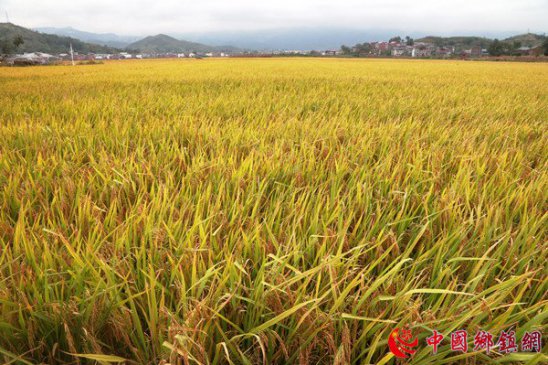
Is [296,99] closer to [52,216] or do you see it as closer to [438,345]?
[52,216]

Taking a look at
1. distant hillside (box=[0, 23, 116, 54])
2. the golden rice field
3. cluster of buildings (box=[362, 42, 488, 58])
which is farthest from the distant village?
the golden rice field

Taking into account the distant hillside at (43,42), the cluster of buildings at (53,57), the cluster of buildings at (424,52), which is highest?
the distant hillside at (43,42)

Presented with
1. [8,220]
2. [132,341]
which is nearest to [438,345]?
[132,341]

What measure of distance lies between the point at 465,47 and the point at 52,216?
118964 millimetres

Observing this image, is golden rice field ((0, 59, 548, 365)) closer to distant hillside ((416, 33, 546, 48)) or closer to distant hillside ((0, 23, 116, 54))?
Result: distant hillside ((0, 23, 116, 54))

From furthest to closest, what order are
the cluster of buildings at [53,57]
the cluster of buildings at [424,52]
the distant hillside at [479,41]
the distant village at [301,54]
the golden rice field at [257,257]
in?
the distant hillside at [479,41] < the cluster of buildings at [424,52] < the distant village at [301,54] < the cluster of buildings at [53,57] < the golden rice field at [257,257]

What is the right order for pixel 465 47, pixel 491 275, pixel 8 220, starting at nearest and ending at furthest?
pixel 491 275
pixel 8 220
pixel 465 47

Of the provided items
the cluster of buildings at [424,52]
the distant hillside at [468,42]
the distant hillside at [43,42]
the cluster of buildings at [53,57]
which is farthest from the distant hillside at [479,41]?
the distant hillside at [43,42]

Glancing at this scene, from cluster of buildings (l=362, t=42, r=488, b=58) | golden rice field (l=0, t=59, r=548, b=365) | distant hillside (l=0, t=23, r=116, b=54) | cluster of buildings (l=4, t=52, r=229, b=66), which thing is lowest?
golden rice field (l=0, t=59, r=548, b=365)

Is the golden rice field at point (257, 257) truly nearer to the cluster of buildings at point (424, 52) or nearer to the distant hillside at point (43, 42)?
the cluster of buildings at point (424, 52)

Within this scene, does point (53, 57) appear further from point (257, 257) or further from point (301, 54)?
point (257, 257)

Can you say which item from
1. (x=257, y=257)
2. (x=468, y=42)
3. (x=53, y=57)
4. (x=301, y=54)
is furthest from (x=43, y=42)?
(x=468, y=42)

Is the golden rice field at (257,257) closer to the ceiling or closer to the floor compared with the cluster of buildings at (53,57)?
closer to the floor

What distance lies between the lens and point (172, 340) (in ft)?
1.84
